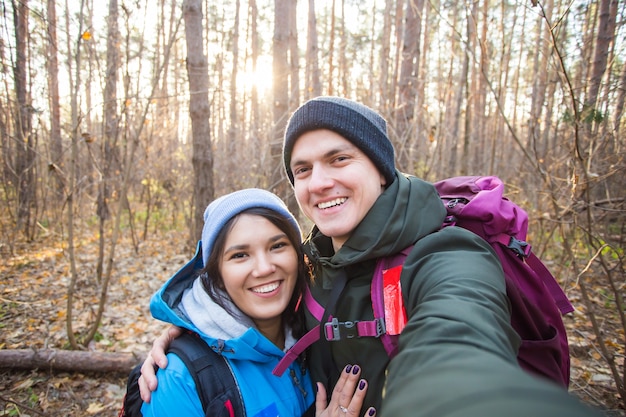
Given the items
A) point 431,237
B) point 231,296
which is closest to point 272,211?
point 231,296

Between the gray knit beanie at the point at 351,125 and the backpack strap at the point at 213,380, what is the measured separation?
1.01 metres

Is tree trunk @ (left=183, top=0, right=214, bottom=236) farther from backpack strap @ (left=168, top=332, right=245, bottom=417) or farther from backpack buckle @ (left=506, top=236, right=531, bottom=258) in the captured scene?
backpack buckle @ (left=506, top=236, right=531, bottom=258)

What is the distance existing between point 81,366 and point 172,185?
6635mm

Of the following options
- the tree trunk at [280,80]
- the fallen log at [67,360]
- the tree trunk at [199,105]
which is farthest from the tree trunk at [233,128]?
the fallen log at [67,360]

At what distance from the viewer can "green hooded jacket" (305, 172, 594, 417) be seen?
0.55 meters

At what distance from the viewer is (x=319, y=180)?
1.50 meters

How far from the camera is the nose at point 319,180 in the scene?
1.49 m

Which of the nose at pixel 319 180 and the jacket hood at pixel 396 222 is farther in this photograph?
the nose at pixel 319 180

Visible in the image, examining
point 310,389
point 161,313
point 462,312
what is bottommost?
point 310,389

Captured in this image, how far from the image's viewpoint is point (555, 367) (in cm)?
111

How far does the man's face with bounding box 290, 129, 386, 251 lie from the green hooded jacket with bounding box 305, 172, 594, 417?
11cm

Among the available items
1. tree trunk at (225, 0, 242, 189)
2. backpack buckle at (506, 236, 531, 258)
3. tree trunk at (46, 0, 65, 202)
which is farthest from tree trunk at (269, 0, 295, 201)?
backpack buckle at (506, 236, 531, 258)

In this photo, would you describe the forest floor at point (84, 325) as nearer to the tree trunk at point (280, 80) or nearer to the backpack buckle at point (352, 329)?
the backpack buckle at point (352, 329)

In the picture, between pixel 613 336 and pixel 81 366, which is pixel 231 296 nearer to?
pixel 81 366
